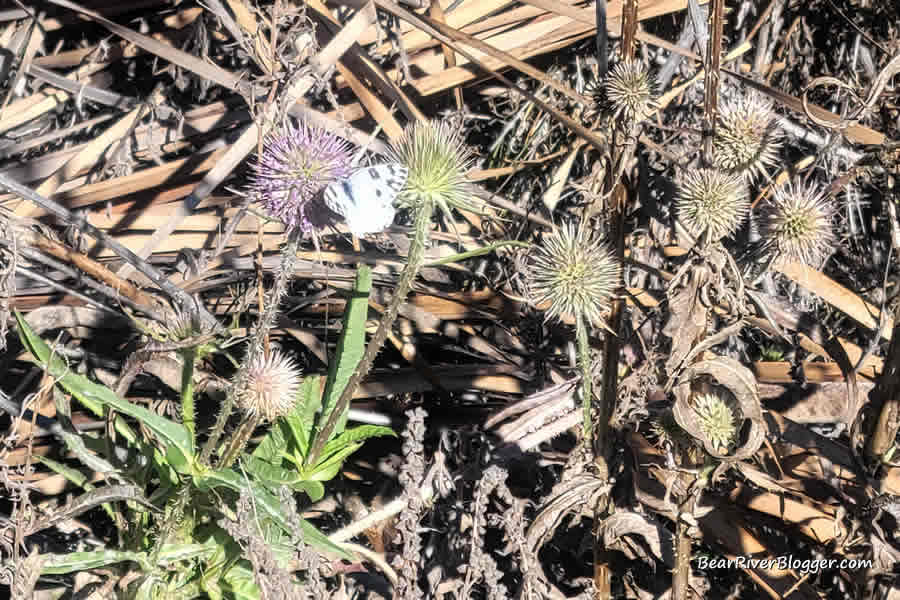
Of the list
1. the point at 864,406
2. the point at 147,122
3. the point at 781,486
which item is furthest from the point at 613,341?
the point at 147,122

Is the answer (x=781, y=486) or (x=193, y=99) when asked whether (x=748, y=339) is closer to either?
(x=781, y=486)

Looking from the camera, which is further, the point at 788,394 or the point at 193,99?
the point at 193,99

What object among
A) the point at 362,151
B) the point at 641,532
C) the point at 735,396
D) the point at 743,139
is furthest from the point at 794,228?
the point at 362,151

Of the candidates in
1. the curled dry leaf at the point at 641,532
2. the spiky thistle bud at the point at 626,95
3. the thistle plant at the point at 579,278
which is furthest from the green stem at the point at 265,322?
→ the curled dry leaf at the point at 641,532

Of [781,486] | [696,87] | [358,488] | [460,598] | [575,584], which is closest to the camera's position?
[460,598]

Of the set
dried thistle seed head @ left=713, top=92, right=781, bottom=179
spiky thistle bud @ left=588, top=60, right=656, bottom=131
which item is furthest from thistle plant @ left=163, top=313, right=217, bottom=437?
dried thistle seed head @ left=713, top=92, right=781, bottom=179

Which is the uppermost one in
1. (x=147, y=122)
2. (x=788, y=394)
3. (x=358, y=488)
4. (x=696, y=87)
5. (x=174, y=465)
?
(x=696, y=87)
